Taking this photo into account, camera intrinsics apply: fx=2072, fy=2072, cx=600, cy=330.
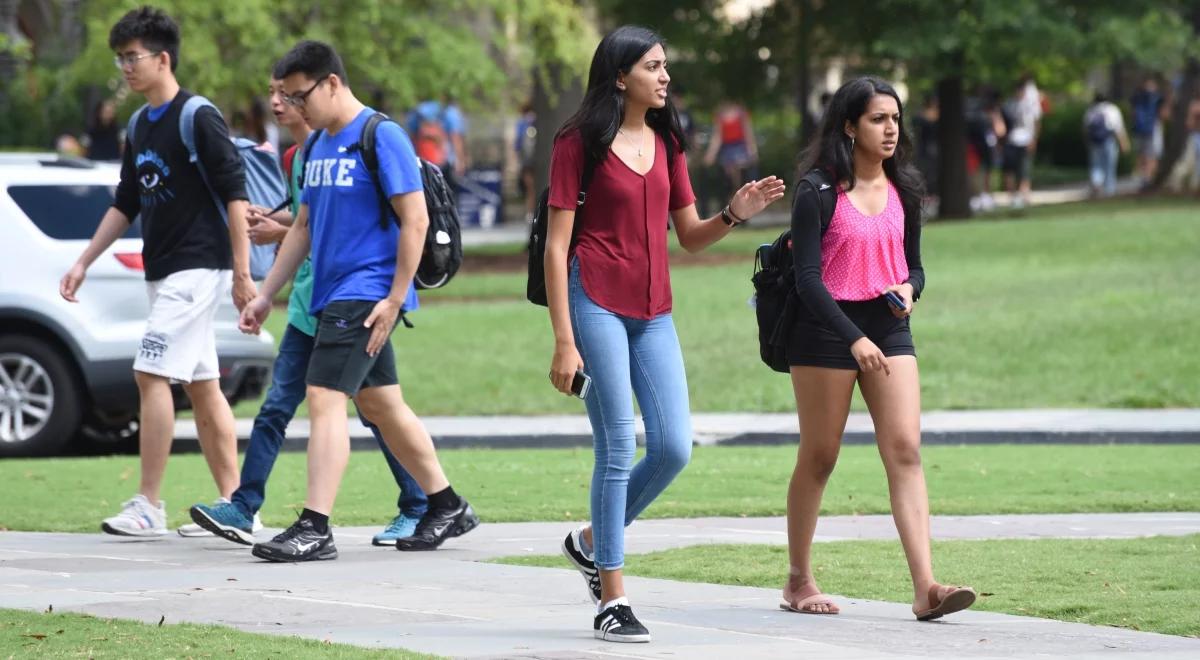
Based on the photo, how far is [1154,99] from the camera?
34719mm

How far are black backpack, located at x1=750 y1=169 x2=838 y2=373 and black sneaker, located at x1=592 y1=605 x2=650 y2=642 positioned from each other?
3.27 feet

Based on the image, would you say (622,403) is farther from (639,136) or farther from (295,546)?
(295,546)

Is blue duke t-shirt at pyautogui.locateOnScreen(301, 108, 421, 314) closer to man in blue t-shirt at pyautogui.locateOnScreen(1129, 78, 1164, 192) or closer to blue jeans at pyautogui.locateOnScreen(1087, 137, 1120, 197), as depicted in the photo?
blue jeans at pyautogui.locateOnScreen(1087, 137, 1120, 197)

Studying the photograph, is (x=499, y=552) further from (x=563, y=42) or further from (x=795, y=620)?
(x=563, y=42)

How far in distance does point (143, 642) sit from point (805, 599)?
204 centimetres

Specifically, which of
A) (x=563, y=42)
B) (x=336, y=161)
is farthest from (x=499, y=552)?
(x=563, y=42)

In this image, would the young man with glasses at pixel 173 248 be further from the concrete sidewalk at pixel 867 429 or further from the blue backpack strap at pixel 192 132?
the concrete sidewalk at pixel 867 429

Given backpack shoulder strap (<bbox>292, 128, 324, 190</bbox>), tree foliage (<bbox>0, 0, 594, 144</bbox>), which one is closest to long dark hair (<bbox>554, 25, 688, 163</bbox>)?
backpack shoulder strap (<bbox>292, 128, 324, 190</bbox>)

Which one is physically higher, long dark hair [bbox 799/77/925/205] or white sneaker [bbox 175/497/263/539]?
long dark hair [bbox 799/77/925/205]

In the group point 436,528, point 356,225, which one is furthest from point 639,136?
point 436,528

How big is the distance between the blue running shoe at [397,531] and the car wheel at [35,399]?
4276mm

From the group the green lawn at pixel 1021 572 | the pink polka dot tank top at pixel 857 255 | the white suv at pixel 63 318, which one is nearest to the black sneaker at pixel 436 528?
the green lawn at pixel 1021 572

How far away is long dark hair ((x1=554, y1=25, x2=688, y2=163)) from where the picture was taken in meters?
6.14

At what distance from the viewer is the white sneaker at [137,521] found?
333 inches
